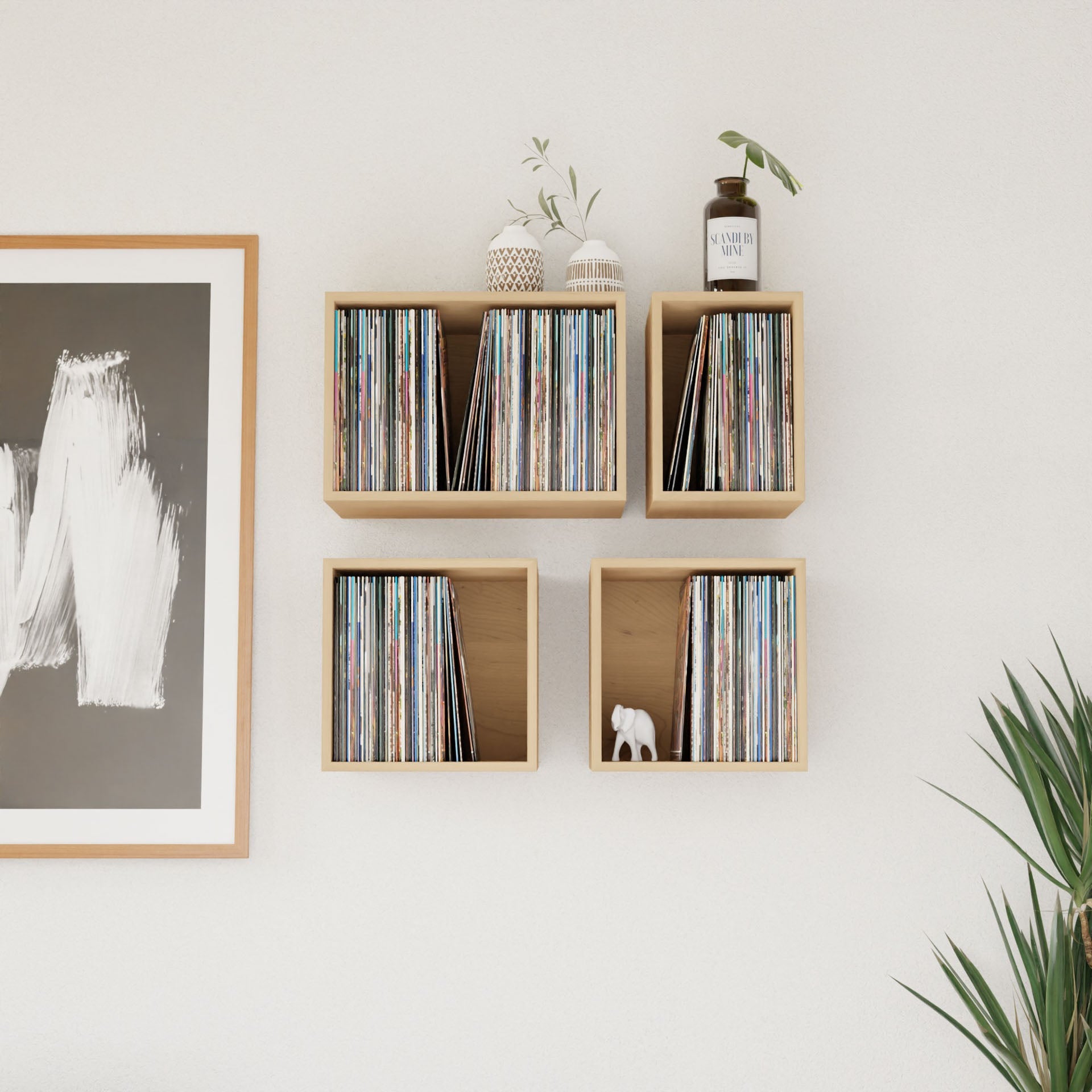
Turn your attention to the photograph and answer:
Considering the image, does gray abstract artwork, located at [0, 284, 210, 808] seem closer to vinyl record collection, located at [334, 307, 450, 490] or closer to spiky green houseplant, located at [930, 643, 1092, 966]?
vinyl record collection, located at [334, 307, 450, 490]

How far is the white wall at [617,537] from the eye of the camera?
1555mm

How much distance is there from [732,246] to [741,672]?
2.10ft

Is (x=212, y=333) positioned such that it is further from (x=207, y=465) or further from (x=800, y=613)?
(x=800, y=613)

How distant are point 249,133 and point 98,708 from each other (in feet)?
3.23

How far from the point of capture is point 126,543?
1591mm

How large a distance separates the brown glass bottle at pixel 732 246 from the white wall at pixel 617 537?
15cm

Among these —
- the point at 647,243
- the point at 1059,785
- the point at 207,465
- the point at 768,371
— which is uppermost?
the point at 647,243

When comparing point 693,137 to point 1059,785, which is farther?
point 693,137

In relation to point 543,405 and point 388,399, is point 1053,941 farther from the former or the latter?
point 388,399

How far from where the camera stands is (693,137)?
5.40 ft

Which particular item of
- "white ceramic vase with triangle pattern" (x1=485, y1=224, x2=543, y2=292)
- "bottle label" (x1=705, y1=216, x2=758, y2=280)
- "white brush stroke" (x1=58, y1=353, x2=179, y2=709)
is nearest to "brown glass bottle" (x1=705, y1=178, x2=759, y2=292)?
"bottle label" (x1=705, y1=216, x2=758, y2=280)

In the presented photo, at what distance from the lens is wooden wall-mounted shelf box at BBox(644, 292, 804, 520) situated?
143 centimetres

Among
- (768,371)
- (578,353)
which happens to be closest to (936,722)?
(768,371)

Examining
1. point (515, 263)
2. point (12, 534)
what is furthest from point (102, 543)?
point (515, 263)
